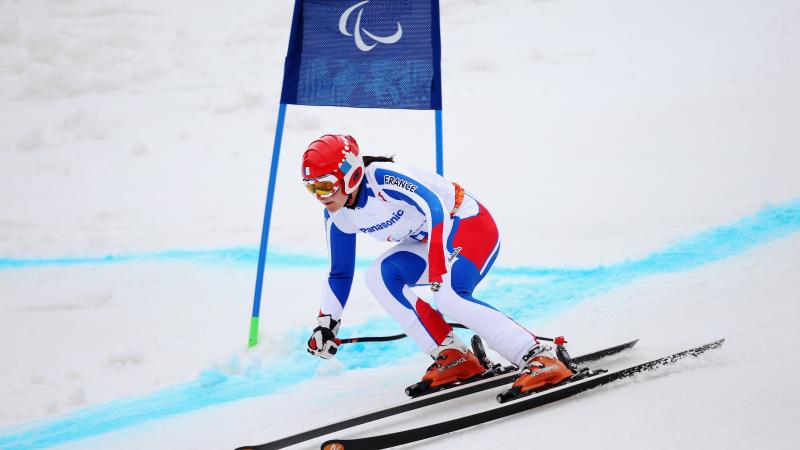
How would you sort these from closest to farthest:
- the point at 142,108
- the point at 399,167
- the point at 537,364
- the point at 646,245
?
the point at 537,364, the point at 399,167, the point at 646,245, the point at 142,108

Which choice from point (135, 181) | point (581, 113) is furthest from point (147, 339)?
point (581, 113)

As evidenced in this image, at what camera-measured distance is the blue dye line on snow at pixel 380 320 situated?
461 centimetres

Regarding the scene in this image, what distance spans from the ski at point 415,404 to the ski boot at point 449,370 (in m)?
0.04

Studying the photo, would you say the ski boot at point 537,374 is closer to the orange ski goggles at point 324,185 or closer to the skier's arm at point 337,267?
the skier's arm at point 337,267

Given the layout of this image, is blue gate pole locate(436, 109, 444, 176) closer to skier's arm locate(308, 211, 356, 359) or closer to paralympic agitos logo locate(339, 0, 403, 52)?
paralympic agitos logo locate(339, 0, 403, 52)

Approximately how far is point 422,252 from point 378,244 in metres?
4.95

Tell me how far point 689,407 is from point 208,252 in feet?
20.7

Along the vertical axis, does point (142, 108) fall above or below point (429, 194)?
above

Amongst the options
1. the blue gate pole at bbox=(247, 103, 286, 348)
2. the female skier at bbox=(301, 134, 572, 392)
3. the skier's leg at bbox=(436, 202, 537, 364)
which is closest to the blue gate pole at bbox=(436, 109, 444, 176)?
the female skier at bbox=(301, 134, 572, 392)

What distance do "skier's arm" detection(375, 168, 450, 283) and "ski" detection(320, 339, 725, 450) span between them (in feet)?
2.16

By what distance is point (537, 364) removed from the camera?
147 inches

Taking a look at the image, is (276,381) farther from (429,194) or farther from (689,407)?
(689,407)

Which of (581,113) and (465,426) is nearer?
(465,426)

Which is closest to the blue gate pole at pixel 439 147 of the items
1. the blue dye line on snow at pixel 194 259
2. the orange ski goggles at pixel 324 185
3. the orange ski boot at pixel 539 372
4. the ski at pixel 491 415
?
the orange ski goggles at pixel 324 185
